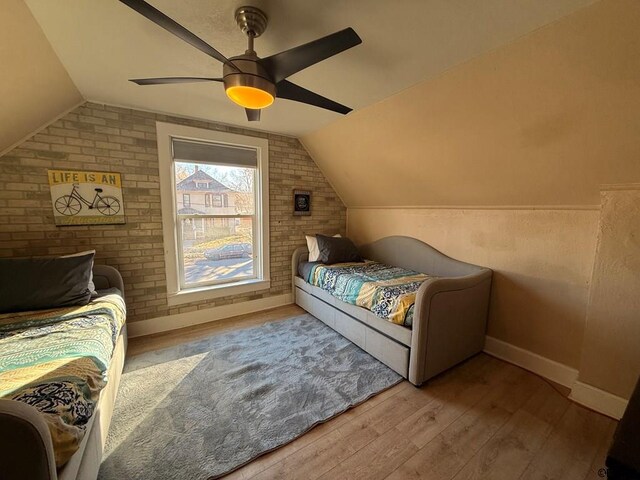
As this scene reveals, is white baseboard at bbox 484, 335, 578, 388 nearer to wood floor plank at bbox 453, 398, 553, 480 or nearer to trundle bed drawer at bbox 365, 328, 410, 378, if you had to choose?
wood floor plank at bbox 453, 398, 553, 480

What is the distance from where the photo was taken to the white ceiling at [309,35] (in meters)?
1.27

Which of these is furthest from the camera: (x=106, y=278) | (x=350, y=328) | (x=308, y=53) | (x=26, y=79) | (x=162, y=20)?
(x=350, y=328)

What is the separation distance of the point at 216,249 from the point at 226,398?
182 centimetres

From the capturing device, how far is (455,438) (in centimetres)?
156

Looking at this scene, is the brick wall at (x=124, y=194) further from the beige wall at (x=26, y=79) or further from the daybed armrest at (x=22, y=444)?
the daybed armrest at (x=22, y=444)

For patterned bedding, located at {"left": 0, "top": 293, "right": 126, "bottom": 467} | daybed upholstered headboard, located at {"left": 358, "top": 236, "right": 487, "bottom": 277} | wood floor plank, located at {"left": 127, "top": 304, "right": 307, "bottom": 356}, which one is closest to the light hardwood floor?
patterned bedding, located at {"left": 0, "top": 293, "right": 126, "bottom": 467}

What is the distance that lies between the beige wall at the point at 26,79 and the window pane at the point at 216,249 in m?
1.35

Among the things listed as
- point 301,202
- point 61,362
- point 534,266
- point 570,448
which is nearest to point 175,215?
point 301,202

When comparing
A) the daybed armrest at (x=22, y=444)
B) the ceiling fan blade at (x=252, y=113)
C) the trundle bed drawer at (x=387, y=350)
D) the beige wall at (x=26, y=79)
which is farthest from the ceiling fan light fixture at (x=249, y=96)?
the trundle bed drawer at (x=387, y=350)

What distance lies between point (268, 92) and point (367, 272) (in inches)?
86.4

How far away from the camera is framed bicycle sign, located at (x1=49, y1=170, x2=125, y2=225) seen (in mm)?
2301

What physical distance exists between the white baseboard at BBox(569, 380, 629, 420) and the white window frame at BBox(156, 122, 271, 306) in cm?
312

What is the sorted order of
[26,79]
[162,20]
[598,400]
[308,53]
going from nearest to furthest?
[162,20], [308,53], [26,79], [598,400]

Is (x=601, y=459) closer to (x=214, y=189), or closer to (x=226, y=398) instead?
(x=226, y=398)
